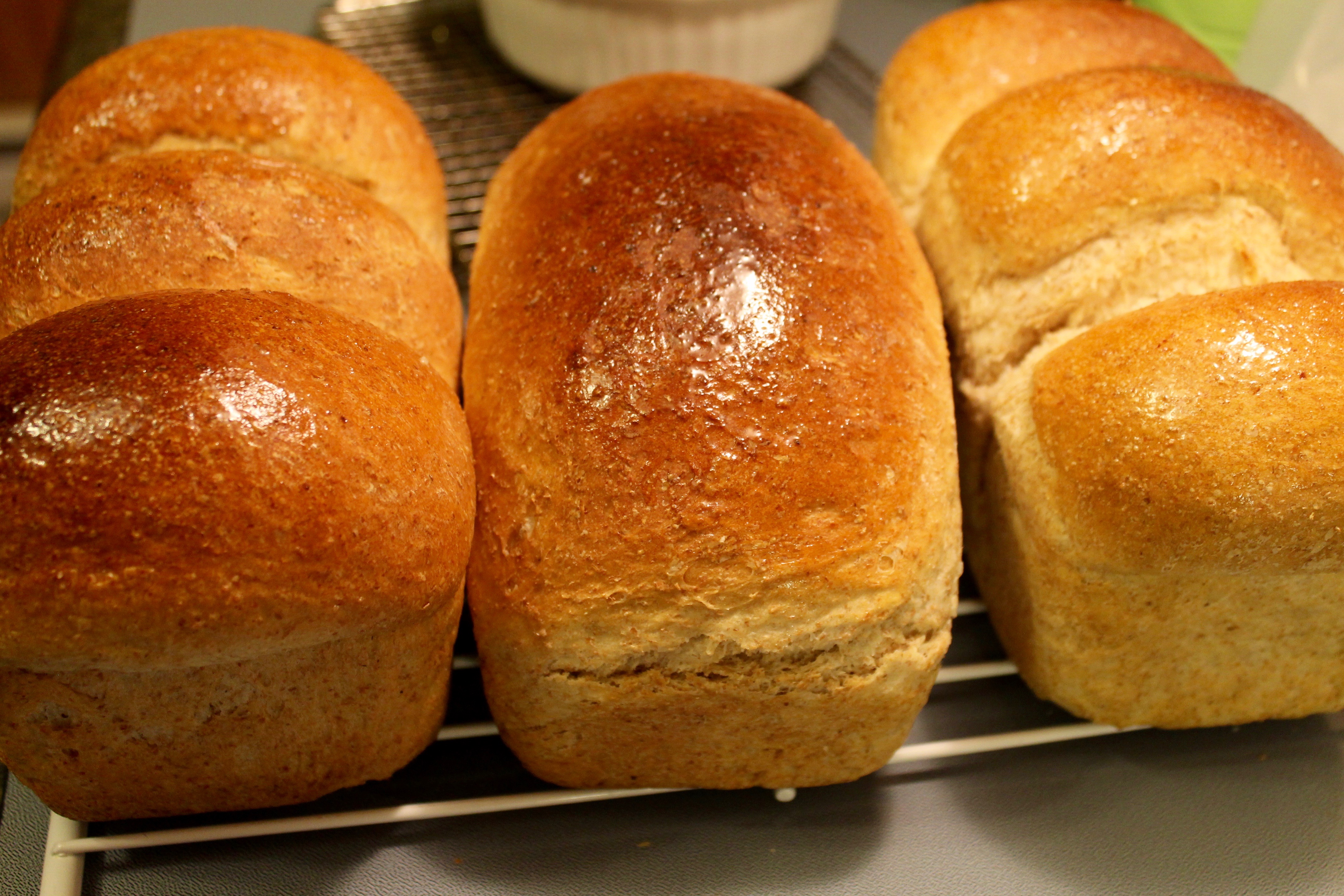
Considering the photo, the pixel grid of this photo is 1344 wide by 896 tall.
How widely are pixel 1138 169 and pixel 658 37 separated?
1.20m

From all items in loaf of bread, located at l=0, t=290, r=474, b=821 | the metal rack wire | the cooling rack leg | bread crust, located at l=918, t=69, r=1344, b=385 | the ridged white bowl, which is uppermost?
bread crust, located at l=918, t=69, r=1344, b=385

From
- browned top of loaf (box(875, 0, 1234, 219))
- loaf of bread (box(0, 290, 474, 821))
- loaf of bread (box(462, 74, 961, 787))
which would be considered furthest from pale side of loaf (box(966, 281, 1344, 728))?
loaf of bread (box(0, 290, 474, 821))

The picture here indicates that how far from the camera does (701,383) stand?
100cm


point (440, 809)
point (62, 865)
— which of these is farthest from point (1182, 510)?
point (62, 865)

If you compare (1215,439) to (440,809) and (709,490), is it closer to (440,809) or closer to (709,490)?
(709,490)

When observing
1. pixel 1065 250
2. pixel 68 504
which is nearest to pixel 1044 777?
pixel 1065 250

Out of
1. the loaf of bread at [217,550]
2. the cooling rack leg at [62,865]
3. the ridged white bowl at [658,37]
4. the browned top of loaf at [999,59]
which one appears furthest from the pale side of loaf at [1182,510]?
the ridged white bowl at [658,37]

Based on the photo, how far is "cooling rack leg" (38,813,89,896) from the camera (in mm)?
1008

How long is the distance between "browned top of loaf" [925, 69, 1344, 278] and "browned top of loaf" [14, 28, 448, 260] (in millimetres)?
833

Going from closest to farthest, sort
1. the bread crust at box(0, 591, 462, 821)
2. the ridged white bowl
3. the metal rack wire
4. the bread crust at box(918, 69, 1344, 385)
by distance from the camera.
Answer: the bread crust at box(0, 591, 462, 821), the metal rack wire, the bread crust at box(918, 69, 1344, 385), the ridged white bowl

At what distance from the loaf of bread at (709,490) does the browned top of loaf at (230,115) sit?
368 mm

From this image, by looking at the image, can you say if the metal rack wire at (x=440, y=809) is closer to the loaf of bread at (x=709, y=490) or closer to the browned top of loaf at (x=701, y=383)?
the loaf of bread at (x=709, y=490)

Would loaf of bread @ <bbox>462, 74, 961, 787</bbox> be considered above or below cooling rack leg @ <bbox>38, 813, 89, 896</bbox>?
above

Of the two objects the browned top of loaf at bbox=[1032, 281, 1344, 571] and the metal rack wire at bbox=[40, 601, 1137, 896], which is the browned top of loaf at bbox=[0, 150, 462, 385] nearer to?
the metal rack wire at bbox=[40, 601, 1137, 896]
